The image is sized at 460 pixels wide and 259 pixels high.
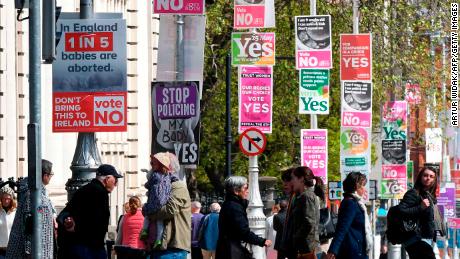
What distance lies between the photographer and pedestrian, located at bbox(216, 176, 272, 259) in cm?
2081

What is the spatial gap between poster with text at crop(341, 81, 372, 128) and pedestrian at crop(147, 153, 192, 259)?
22.9 meters

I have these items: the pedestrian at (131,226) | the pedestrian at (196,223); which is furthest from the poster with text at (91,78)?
the pedestrian at (196,223)

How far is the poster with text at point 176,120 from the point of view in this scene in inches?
874

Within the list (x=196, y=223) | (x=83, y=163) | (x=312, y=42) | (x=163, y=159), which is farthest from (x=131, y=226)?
(x=312, y=42)

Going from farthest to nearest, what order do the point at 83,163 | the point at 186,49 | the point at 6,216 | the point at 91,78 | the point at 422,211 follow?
the point at 186,49
the point at 6,216
the point at 422,211
the point at 83,163
the point at 91,78

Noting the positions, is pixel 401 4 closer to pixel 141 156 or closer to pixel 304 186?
pixel 141 156

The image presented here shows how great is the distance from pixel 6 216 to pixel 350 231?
4.48m

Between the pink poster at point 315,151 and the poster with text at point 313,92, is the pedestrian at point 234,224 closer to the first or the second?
the poster with text at point 313,92

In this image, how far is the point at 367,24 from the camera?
4578cm

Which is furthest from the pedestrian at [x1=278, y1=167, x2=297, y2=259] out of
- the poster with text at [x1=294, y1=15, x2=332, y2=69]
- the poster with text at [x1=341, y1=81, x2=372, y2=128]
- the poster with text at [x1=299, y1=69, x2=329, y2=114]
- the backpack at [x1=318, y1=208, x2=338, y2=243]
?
the poster with text at [x1=341, y1=81, x2=372, y2=128]

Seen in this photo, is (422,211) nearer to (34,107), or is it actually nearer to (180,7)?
(180,7)

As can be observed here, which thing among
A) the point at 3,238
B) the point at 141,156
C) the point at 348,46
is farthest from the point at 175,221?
the point at 348,46

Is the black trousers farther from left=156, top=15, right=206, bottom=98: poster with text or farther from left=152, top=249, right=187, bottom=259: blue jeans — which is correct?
left=156, top=15, right=206, bottom=98: poster with text

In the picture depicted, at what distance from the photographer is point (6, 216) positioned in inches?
896
